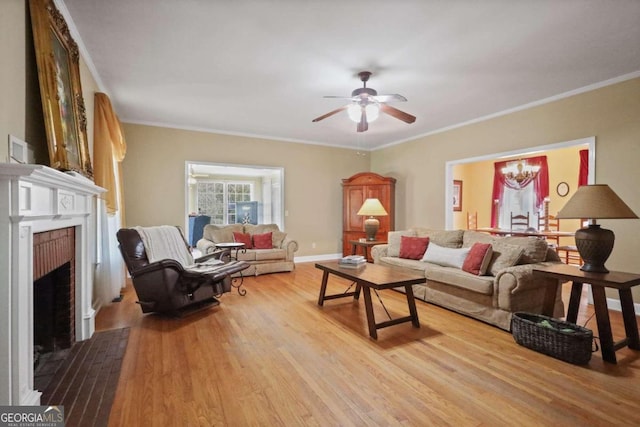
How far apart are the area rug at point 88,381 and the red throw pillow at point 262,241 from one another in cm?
295

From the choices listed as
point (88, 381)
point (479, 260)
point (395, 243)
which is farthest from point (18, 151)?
point (395, 243)

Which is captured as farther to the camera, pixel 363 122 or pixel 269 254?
pixel 269 254

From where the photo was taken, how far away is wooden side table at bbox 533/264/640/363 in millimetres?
2324

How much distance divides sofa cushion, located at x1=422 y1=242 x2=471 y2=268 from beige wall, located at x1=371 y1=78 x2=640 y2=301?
5.53 feet

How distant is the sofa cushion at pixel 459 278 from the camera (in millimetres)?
3076

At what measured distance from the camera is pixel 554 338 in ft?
7.80

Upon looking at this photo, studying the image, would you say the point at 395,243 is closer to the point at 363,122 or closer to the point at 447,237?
the point at 447,237

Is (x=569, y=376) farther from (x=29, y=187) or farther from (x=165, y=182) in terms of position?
(x=165, y=182)

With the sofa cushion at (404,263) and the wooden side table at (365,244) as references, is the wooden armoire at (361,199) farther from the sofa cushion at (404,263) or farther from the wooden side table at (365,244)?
the sofa cushion at (404,263)

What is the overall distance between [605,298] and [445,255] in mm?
1587

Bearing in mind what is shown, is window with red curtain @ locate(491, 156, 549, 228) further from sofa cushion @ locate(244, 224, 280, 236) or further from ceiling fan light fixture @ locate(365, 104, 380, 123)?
ceiling fan light fixture @ locate(365, 104, 380, 123)

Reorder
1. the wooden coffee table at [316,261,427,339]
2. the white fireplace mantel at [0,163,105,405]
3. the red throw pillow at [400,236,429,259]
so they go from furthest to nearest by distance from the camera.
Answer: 1. the red throw pillow at [400,236,429,259]
2. the wooden coffee table at [316,261,427,339]
3. the white fireplace mantel at [0,163,105,405]

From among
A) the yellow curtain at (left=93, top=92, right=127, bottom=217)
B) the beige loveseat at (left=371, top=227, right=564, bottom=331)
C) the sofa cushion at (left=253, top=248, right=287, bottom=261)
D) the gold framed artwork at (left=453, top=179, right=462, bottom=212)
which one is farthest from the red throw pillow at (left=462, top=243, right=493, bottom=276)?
the gold framed artwork at (left=453, top=179, right=462, bottom=212)

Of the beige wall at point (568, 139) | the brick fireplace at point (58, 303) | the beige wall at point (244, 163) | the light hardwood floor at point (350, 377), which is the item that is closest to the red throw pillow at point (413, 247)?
the light hardwood floor at point (350, 377)
